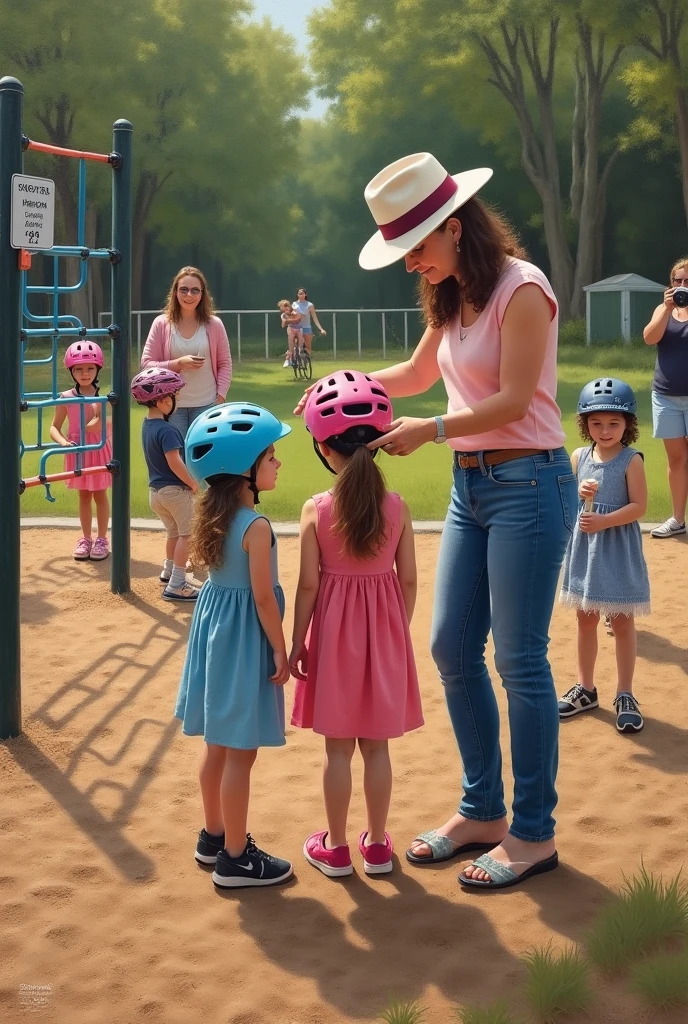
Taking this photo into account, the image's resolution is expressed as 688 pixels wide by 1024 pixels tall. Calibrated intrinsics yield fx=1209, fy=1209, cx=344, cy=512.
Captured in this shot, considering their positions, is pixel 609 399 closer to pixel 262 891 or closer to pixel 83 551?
pixel 262 891

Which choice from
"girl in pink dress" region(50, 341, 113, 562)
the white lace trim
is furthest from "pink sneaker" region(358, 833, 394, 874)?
"girl in pink dress" region(50, 341, 113, 562)

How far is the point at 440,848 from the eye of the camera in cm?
391

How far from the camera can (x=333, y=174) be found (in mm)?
48812

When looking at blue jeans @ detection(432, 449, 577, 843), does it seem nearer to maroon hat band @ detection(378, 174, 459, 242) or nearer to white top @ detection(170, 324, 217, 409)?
maroon hat band @ detection(378, 174, 459, 242)

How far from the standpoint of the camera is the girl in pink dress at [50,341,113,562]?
7875mm

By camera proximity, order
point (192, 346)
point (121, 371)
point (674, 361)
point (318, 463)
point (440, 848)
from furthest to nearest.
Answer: point (318, 463) < point (674, 361) < point (192, 346) < point (121, 371) < point (440, 848)

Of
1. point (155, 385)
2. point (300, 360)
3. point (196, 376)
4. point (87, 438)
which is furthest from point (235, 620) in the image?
point (300, 360)

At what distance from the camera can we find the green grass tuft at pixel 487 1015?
2836 mm

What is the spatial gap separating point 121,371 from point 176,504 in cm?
99

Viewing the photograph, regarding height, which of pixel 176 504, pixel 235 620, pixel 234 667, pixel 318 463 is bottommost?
pixel 234 667

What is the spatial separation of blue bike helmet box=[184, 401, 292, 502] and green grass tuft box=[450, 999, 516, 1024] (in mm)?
1620

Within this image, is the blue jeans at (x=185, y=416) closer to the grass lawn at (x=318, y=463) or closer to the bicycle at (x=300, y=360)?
the grass lawn at (x=318, y=463)

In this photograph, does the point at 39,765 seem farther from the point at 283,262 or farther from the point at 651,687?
the point at 283,262

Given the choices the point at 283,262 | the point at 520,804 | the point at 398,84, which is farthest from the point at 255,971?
the point at 283,262
